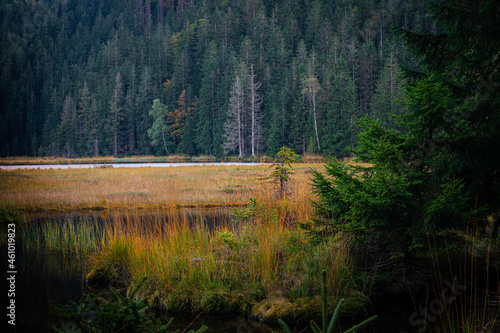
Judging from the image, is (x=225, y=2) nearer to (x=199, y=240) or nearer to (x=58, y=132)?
(x=58, y=132)

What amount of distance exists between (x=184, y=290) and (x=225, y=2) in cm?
10201

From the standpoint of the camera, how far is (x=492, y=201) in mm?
4359

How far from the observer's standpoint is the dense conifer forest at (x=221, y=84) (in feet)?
170

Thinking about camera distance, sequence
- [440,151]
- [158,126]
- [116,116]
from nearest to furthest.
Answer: [440,151] < [158,126] < [116,116]

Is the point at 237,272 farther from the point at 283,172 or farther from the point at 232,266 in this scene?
the point at 283,172

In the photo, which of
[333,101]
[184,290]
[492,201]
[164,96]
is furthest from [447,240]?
[164,96]

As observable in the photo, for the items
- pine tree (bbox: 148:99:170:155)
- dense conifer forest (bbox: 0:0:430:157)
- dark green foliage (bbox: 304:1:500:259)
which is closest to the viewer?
dark green foliage (bbox: 304:1:500:259)

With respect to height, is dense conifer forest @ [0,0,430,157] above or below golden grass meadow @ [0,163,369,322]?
above

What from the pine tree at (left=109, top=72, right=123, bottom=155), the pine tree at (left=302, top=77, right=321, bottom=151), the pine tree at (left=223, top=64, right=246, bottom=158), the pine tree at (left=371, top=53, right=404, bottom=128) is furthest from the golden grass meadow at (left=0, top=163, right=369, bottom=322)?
the pine tree at (left=109, top=72, right=123, bottom=155)

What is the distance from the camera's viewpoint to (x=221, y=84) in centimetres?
6512

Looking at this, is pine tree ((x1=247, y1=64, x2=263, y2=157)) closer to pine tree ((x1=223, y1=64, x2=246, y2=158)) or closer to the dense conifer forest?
the dense conifer forest

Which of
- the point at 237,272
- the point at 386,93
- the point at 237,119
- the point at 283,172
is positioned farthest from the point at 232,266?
the point at 237,119

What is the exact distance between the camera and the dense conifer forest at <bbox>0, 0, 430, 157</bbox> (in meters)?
51.8

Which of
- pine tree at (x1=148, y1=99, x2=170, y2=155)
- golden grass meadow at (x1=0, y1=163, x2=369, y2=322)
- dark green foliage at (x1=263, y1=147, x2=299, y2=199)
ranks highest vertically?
pine tree at (x1=148, y1=99, x2=170, y2=155)
